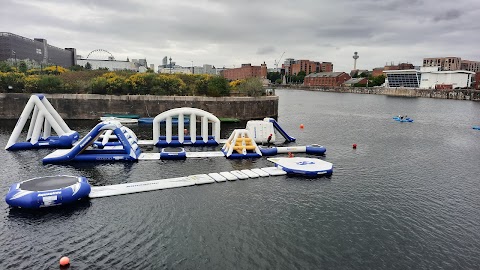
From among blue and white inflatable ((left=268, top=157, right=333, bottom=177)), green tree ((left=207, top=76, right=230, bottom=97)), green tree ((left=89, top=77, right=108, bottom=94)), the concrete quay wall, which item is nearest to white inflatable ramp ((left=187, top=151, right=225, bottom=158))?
blue and white inflatable ((left=268, top=157, right=333, bottom=177))

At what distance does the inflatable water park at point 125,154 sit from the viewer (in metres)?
31.2

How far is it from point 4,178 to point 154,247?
26.5m

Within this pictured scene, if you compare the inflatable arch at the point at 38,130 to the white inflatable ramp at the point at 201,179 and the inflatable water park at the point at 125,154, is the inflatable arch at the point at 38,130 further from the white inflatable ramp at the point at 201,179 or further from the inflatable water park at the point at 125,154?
the white inflatable ramp at the point at 201,179

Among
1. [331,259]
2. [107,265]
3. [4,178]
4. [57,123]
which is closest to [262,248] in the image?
[331,259]

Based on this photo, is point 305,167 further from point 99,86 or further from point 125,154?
point 99,86

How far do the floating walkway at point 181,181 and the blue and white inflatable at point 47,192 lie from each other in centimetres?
191

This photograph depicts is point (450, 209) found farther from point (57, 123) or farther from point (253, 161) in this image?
point (57, 123)

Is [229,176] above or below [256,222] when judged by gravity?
above

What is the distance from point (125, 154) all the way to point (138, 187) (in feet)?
44.6

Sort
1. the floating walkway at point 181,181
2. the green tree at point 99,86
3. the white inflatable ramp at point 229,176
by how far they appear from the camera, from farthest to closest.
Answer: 1. the green tree at point 99,86
2. the white inflatable ramp at point 229,176
3. the floating walkway at point 181,181

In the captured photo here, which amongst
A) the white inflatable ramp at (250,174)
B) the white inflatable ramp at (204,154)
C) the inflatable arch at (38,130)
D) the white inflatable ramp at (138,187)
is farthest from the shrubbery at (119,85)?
the white inflatable ramp at (138,187)

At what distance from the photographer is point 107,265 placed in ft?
72.5

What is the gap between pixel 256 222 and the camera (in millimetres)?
28781

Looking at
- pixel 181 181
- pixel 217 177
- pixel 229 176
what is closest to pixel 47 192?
pixel 181 181
